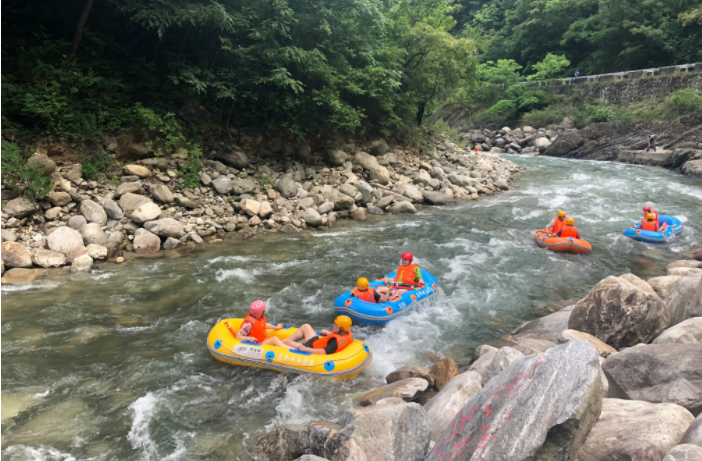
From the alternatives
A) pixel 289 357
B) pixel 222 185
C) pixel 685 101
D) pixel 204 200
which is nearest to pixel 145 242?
pixel 204 200

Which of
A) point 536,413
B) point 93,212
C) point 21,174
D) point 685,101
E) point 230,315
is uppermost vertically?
point 685,101

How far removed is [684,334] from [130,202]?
10427mm

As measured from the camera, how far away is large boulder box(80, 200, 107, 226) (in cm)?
955

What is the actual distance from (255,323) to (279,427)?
1.79 meters

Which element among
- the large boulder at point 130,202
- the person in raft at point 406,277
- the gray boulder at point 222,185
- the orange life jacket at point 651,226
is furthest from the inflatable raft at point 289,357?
the orange life jacket at point 651,226

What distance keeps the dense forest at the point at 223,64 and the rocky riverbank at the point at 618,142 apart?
1083 centimetres

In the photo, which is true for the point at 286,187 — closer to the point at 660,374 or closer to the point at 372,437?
the point at 372,437

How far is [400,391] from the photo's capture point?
197 inches

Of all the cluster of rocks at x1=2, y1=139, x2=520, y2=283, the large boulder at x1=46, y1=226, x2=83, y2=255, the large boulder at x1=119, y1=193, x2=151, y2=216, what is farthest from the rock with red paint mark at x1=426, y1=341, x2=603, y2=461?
the large boulder at x1=119, y1=193, x2=151, y2=216

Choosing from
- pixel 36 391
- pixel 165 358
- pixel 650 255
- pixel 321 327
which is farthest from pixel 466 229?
pixel 36 391

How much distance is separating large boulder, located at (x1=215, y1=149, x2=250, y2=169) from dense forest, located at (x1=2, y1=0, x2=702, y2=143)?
0.79 m

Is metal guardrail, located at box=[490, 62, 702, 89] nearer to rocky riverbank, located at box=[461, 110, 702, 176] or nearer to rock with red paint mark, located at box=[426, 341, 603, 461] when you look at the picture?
rocky riverbank, located at box=[461, 110, 702, 176]

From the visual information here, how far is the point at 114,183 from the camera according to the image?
1059cm

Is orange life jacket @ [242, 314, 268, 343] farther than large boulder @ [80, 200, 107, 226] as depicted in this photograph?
No
